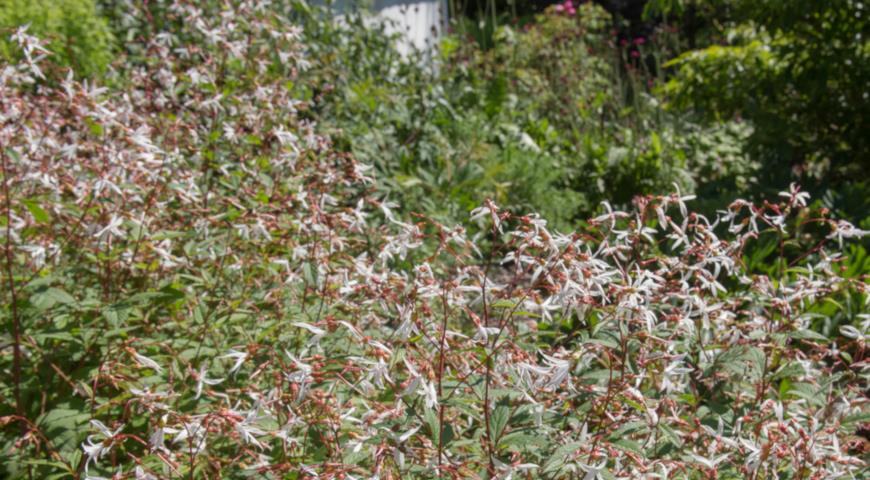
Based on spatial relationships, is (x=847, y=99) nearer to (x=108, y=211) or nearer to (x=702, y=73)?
(x=702, y=73)

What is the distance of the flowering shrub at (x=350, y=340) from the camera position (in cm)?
151

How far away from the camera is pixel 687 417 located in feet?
6.82

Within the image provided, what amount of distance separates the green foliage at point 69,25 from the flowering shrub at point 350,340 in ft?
8.51

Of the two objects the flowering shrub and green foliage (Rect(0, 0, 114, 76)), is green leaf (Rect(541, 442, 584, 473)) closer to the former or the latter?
the flowering shrub

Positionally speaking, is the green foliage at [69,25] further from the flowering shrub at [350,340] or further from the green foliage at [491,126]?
the flowering shrub at [350,340]

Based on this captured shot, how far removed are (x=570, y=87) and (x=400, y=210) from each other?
11.1 ft

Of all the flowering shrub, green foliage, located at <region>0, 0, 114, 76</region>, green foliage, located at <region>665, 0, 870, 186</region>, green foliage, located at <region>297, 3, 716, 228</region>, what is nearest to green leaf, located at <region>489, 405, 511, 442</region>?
the flowering shrub

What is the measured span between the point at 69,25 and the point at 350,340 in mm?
4428

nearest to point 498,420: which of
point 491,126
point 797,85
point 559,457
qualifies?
point 559,457

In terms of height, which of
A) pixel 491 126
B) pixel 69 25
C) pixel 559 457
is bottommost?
pixel 491 126

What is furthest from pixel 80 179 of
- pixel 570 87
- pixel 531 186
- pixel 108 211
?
pixel 570 87

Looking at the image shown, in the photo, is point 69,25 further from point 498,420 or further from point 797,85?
point 498,420

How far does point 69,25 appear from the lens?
5.39 m

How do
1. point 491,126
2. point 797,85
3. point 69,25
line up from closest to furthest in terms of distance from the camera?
1. point 69,25
2. point 797,85
3. point 491,126
